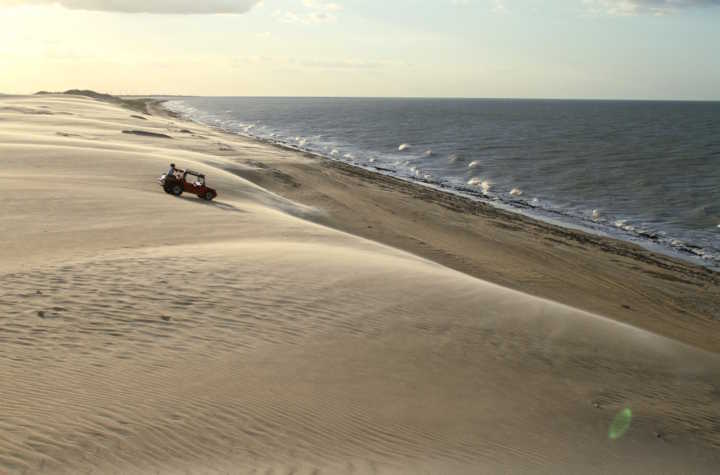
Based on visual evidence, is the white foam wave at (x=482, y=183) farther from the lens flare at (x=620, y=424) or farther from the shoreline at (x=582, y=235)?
the lens flare at (x=620, y=424)

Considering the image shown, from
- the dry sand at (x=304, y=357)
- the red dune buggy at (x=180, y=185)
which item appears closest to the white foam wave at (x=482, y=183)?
the dry sand at (x=304, y=357)

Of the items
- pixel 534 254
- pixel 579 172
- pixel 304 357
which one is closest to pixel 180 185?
pixel 534 254

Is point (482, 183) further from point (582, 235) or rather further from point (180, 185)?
point (180, 185)

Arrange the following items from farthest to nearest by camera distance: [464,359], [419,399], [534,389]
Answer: [464,359], [534,389], [419,399]

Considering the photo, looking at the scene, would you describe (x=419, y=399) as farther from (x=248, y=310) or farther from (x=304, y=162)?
(x=304, y=162)

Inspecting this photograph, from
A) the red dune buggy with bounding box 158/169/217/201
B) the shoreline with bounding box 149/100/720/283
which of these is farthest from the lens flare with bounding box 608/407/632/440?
the red dune buggy with bounding box 158/169/217/201

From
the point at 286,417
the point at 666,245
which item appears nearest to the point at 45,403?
the point at 286,417
